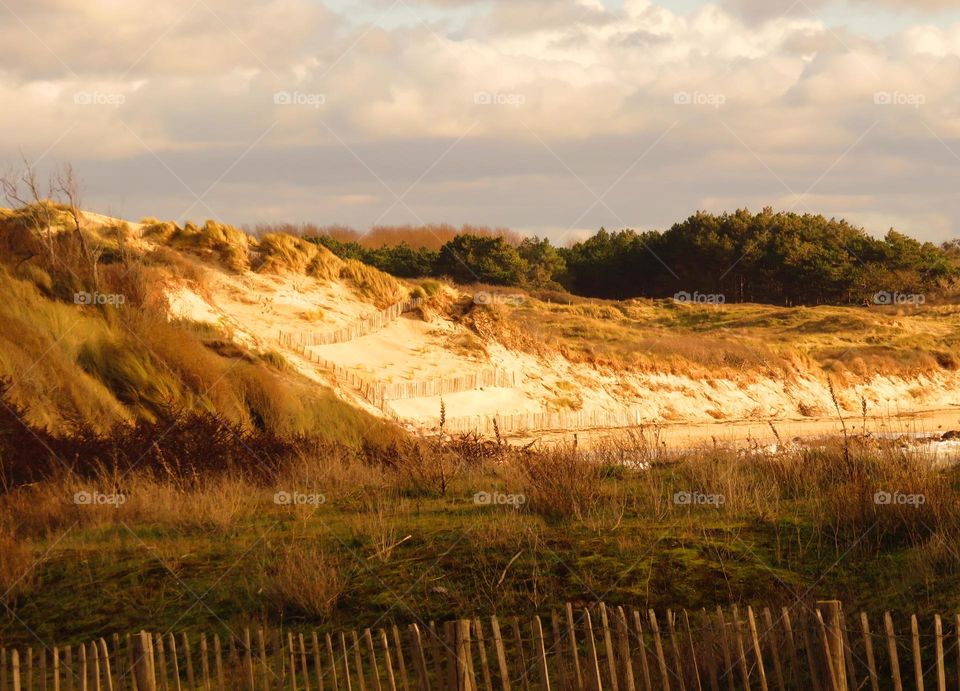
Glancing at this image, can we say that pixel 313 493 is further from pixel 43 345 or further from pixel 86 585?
pixel 43 345

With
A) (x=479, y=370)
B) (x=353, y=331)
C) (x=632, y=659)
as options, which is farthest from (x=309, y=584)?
(x=353, y=331)

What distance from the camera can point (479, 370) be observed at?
3195 centimetres

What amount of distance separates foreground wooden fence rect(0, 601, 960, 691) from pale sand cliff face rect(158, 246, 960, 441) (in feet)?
62.9

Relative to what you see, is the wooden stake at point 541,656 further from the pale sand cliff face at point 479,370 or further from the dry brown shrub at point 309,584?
the pale sand cliff face at point 479,370

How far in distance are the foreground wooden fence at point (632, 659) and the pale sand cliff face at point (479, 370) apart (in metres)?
19.2

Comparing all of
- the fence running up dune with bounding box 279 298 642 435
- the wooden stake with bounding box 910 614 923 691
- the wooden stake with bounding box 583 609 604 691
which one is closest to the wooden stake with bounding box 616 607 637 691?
the wooden stake with bounding box 583 609 604 691

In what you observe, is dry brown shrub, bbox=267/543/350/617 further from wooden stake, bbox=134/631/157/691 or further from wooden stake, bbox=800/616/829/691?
wooden stake, bbox=800/616/829/691

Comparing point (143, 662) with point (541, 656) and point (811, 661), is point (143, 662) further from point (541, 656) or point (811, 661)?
point (811, 661)

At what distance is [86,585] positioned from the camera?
11469mm

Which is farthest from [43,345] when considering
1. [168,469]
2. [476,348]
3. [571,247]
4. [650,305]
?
[571,247]

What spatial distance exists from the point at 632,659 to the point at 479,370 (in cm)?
2389

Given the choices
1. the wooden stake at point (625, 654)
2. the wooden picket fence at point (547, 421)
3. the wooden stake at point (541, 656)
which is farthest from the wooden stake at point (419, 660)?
the wooden picket fence at point (547, 421)

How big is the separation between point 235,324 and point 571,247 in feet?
171

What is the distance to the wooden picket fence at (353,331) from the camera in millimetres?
30703
